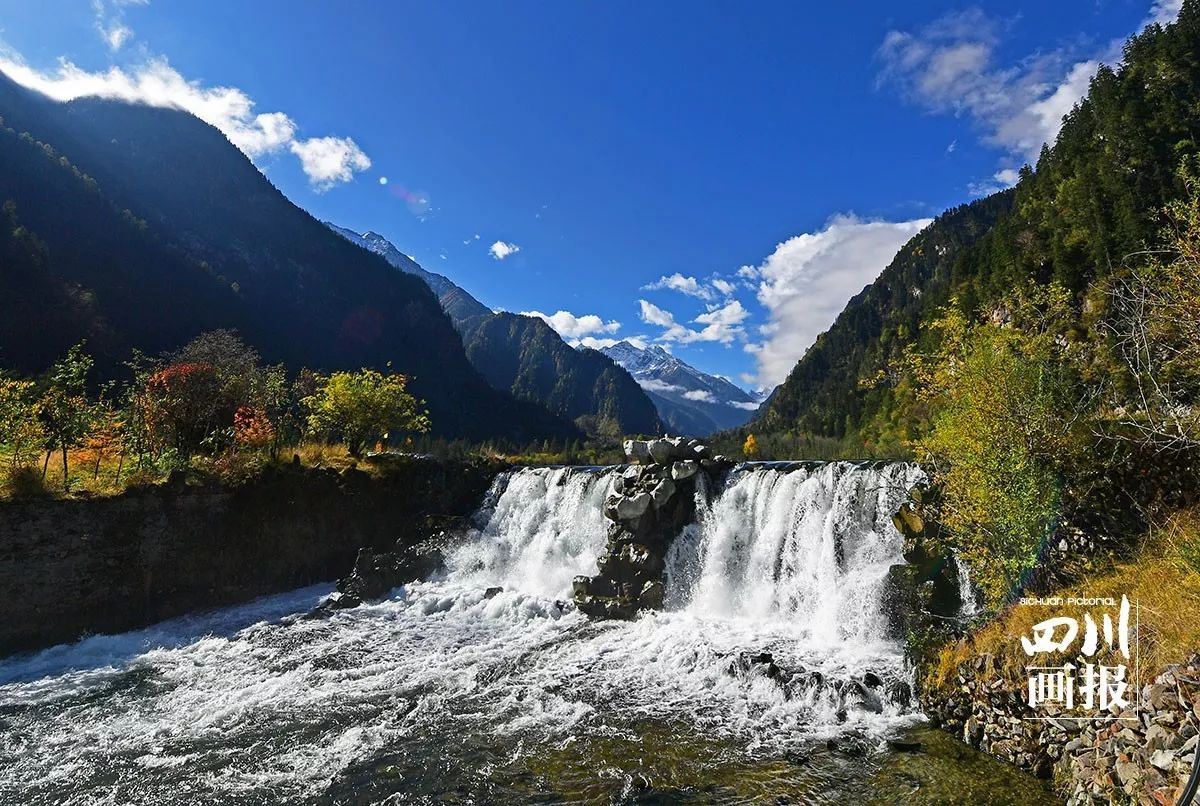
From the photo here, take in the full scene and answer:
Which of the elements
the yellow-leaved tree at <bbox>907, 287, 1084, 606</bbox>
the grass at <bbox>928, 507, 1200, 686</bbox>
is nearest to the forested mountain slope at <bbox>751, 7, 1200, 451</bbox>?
the yellow-leaved tree at <bbox>907, 287, 1084, 606</bbox>

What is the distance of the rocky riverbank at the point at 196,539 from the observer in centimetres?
1512

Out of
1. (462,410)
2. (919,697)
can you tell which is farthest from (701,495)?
(462,410)

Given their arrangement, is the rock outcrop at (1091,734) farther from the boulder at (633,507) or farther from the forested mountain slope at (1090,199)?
the forested mountain slope at (1090,199)

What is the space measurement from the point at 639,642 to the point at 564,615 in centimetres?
339

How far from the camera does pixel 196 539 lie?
18.6m

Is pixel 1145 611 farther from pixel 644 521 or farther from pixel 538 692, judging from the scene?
pixel 644 521

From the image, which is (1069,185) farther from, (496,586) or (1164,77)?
(496,586)

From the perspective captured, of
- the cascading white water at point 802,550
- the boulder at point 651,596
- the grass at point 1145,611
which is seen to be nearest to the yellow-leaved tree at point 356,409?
the boulder at point 651,596

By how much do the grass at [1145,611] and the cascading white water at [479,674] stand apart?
220 cm

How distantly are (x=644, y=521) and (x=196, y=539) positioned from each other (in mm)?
15867

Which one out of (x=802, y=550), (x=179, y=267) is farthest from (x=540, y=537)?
(x=179, y=267)

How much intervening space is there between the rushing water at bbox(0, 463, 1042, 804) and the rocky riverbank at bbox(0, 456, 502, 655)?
1230 mm

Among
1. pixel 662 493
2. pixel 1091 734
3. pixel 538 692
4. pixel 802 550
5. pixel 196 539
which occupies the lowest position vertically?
pixel 538 692

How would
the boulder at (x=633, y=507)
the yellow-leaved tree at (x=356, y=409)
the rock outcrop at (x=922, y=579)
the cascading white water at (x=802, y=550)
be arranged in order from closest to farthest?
the rock outcrop at (x=922, y=579), the cascading white water at (x=802, y=550), the boulder at (x=633, y=507), the yellow-leaved tree at (x=356, y=409)
